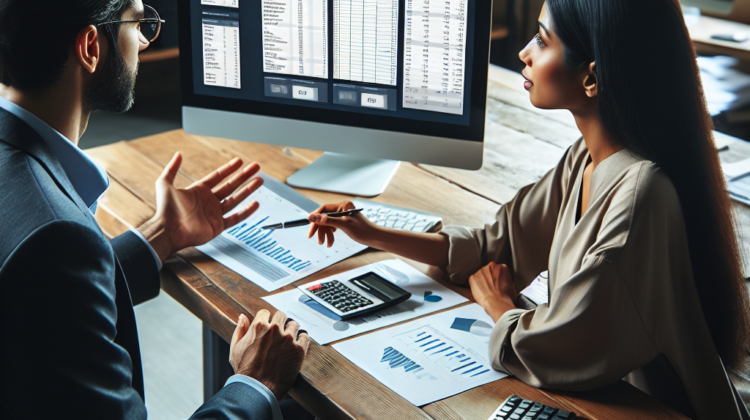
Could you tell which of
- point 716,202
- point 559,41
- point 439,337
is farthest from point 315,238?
point 716,202

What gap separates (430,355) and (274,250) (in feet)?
1.42

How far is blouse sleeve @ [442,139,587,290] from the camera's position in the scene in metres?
1.25

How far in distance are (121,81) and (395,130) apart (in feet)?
1.83

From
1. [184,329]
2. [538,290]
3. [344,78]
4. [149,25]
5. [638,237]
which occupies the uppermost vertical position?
[149,25]

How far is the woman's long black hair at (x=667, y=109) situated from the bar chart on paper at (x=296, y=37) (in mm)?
579

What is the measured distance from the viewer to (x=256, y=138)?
1615 millimetres

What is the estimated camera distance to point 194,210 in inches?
56.0

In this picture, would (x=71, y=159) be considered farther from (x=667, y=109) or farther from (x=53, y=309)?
(x=667, y=109)

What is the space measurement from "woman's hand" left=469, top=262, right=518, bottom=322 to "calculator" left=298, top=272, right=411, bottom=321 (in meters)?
0.12

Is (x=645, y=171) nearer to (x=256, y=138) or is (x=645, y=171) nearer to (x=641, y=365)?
(x=641, y=365)

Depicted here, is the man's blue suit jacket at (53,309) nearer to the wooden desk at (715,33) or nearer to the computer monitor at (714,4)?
the wooden desk at (715,33)

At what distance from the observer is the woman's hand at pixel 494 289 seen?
115cm

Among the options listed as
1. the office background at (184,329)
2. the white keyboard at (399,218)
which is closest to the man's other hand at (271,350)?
the white keyboard at (399,218)

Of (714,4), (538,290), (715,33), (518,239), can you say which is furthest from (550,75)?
(714,4)
